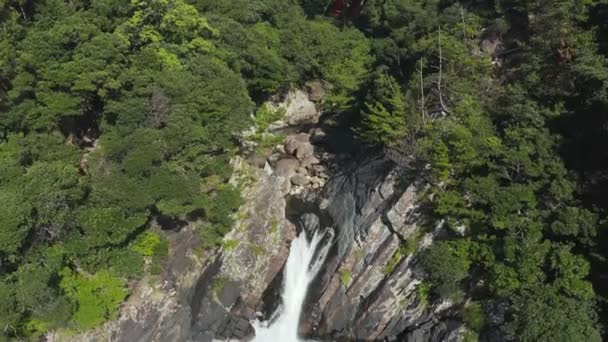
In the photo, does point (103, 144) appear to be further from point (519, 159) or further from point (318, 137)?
point (519, 159)

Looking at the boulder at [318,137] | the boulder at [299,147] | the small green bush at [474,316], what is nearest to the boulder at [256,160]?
the boulder at [299,147]

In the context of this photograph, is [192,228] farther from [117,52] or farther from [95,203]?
[117,52]

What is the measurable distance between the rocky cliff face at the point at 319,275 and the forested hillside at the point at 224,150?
39.5 inches

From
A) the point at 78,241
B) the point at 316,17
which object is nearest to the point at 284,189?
the point at 78,241

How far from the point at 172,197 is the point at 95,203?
3.74 meters

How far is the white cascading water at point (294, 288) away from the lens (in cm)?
2650

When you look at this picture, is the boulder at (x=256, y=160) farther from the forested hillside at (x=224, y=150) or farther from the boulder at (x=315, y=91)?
the boulder at (x=315, y=91)

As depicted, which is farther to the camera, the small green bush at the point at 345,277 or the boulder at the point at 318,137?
the boulder at the point at 318,137

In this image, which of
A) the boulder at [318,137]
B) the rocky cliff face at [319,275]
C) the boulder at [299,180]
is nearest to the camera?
the rocky cliff face at [319,275]

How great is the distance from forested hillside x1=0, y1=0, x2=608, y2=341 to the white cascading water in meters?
5.36

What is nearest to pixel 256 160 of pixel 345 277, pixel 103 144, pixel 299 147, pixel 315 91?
pixel 299 147

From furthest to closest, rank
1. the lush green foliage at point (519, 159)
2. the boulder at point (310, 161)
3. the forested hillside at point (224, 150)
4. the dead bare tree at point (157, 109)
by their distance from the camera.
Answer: the boulder at point (310, 161), the dead bare tree at point (157, 109), the forested hillside at point (224, 150), the lush green foliage at point (519, 159)

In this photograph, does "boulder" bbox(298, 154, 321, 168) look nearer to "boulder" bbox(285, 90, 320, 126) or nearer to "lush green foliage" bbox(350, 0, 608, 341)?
"boulder" bbox(285, 90, 320, 126)

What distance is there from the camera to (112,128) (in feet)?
78.2
